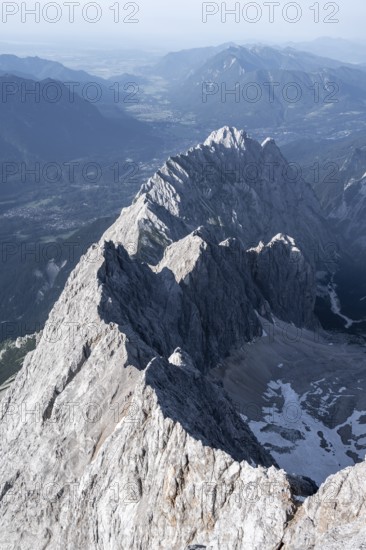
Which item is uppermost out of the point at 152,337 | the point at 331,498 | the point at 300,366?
the point at 331,498

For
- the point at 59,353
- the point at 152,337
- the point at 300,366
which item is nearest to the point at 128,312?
the point at 152,337

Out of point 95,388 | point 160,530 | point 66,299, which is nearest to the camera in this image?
point 160,530

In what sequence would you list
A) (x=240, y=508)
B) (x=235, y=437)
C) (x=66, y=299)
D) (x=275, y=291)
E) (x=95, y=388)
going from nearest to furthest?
(x=240, y=508)
(x=235, y=437)
(x=95, y=388)
(x=66, y=299)
(x=275, y=291)

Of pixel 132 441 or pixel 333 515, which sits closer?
pixel 333 515

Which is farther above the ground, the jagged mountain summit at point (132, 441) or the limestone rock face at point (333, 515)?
the limestone rock face at point (333, 515)

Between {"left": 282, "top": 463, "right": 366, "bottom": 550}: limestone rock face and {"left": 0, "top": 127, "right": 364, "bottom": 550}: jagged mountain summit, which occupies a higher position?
{"left": 282, "top": 463, "right": 366, "bottom": 550}: limestone rock face

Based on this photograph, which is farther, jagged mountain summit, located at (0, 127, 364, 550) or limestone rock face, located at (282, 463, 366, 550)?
jagged mountain summit, located at (0, 127, 364, 550)

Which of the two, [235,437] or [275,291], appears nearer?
[235,437]

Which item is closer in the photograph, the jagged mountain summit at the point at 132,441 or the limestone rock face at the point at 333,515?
the limestone rock face at the point at 333,515

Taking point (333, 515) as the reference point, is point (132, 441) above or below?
below

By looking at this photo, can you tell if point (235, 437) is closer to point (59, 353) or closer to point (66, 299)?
point (59, 353)

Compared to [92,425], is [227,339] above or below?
below
